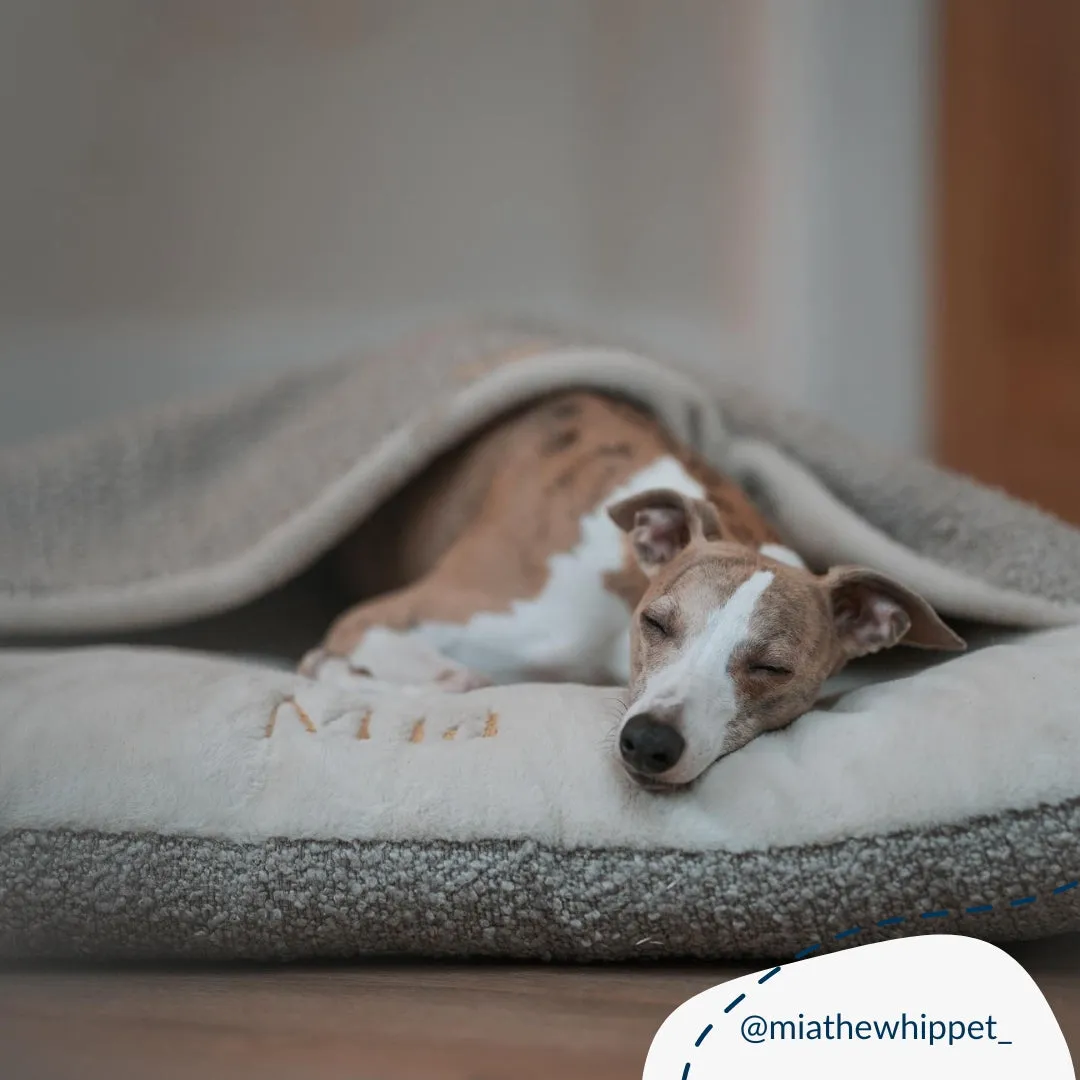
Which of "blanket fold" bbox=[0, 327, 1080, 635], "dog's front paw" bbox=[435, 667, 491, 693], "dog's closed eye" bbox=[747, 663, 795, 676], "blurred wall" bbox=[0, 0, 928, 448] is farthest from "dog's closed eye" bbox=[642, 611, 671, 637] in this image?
"blurred wall" bbox=[0, 0, 928, 448]

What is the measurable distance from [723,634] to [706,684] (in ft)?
0.23

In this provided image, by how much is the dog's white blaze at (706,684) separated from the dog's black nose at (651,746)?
0.01 meters

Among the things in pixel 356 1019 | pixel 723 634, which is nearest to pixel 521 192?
pixel 723 634

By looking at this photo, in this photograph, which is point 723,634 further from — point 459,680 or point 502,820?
point 459,680

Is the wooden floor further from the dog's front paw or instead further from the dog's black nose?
the dog's front paw

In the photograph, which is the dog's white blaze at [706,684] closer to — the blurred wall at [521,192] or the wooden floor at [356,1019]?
the wooden floor at [356,1019]

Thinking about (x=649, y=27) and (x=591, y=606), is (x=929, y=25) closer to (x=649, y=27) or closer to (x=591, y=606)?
(x=649, y=27)

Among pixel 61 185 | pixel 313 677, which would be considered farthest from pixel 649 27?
pixel 313 677

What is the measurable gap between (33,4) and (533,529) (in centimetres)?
111

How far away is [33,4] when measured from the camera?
6.08ft

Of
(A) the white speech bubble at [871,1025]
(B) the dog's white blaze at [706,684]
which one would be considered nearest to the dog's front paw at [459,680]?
(B) the dog's white blaze at [706,684]

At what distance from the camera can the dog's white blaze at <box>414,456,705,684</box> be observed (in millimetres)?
1758

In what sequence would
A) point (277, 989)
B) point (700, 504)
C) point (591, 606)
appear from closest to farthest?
point (277, 989) < point (700, 504) < point (591, 606)

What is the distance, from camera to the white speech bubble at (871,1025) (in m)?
0.92
